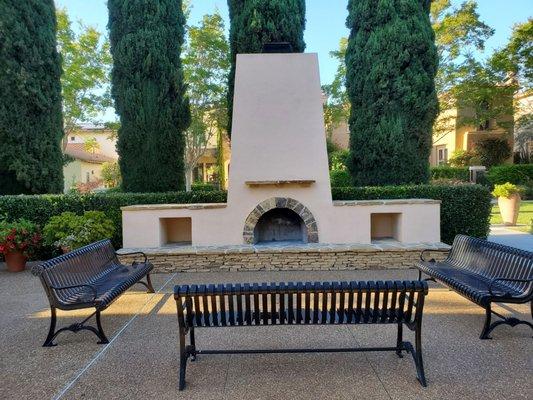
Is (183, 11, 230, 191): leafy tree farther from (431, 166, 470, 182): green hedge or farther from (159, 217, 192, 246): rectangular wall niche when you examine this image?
(431, 166, 470, 182): green hedge

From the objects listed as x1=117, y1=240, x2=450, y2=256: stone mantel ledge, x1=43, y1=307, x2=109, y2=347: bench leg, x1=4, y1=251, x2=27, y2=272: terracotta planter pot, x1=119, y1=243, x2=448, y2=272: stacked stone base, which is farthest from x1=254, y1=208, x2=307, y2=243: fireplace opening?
x1=4, y1=251, x2=27, y2=272: terracotta planter pot

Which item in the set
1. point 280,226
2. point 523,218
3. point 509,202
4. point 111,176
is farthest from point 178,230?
point 111,176

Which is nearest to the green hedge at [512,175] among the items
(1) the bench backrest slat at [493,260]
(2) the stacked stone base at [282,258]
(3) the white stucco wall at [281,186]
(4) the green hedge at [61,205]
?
(3) the white stucco wall at [281,186]

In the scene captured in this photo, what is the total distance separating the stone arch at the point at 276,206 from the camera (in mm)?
6996

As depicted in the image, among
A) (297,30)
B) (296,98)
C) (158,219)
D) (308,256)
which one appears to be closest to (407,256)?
(308,256)

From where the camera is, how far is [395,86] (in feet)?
29.0

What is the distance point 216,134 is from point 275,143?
1182 cm

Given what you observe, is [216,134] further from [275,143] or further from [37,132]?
[275,143]

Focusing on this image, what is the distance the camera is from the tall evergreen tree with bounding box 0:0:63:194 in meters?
8.25

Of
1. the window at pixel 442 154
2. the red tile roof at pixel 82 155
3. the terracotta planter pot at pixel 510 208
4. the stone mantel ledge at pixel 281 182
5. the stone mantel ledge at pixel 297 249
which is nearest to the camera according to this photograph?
the stone mantel ledge at pixel 297 249

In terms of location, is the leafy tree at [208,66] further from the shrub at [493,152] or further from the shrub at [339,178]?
the shrub at [493,152]

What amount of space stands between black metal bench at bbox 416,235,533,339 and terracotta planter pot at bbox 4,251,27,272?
7632 millimetres

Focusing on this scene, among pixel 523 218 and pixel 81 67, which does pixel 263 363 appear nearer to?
pixel 523 218

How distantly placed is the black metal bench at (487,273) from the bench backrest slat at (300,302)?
124cm
